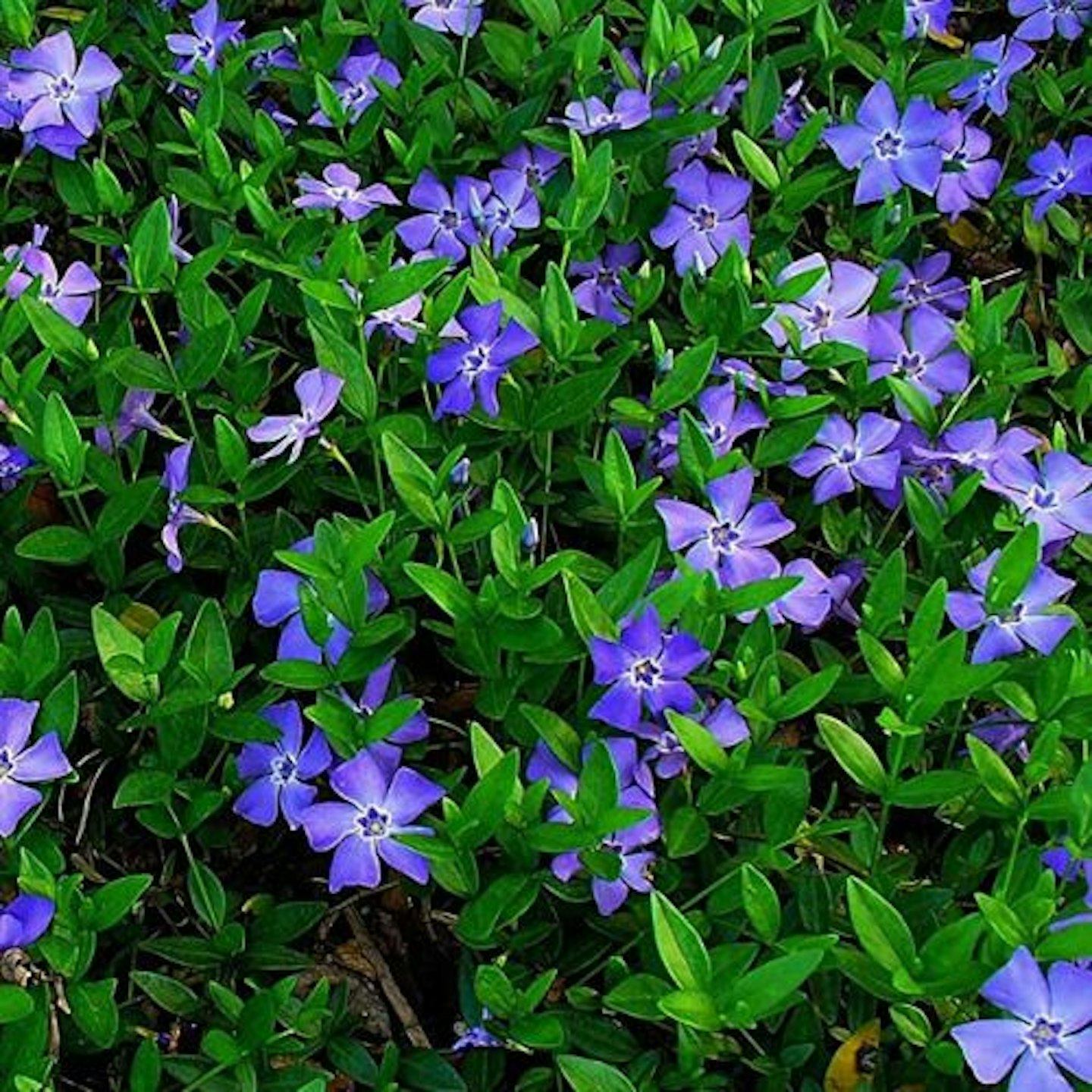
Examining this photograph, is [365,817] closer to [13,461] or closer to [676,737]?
[676,737]

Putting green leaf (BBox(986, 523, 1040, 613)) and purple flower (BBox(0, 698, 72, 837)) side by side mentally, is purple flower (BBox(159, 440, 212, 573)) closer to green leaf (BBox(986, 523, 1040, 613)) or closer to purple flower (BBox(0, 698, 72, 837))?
purple flower (BBox(0, 698, 72, 837))

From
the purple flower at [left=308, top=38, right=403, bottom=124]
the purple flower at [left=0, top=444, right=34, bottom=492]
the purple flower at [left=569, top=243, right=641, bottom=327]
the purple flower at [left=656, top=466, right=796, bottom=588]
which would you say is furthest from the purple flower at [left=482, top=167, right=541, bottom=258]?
the purple flower at [left=0, top=444, right=34, bottom=492]

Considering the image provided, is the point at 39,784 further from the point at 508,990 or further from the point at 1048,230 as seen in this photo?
the point at 1048,230

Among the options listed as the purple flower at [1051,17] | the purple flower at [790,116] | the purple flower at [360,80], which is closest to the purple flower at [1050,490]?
the purple flower at [790,116]

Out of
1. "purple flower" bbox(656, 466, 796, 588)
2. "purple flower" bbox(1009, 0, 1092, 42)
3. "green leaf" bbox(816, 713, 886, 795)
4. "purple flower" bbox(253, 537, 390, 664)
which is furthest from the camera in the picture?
"purple flower" bbox(1009, 0, 1092, 42)

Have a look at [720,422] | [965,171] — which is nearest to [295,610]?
[720,422]

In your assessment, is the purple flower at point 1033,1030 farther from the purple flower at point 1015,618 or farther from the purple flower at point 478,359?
the purple flower at point 478,359
